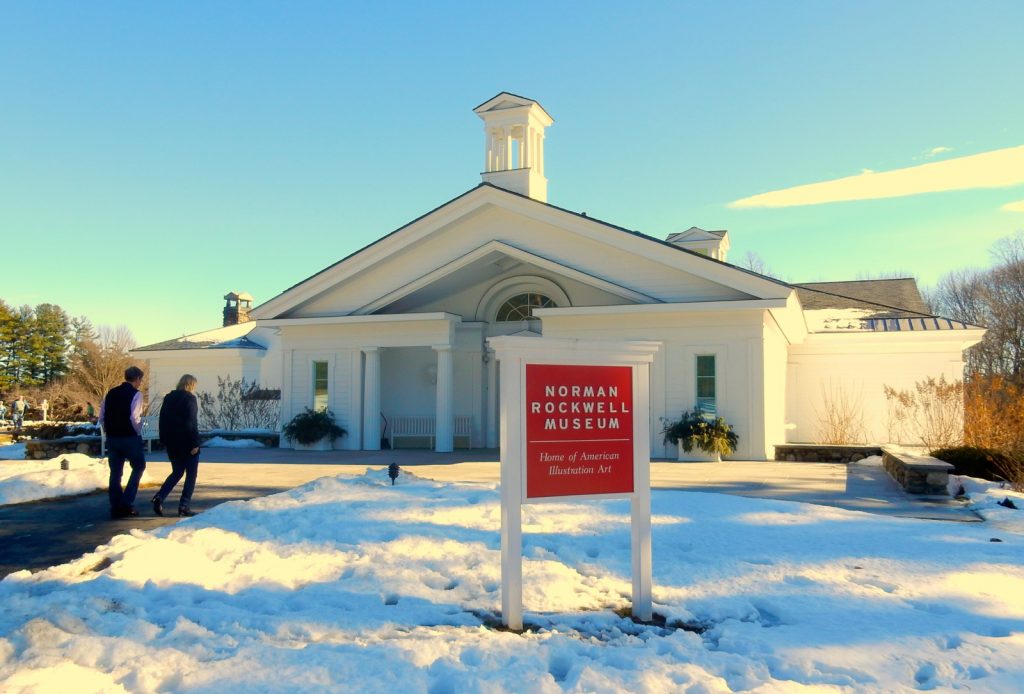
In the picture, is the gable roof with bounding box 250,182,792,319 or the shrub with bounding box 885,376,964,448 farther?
the gable roof with bounding box 250,182,792,319

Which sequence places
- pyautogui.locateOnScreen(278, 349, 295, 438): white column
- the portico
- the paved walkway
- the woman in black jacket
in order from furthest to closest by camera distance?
pyautogui.locateOnScreen(278, 349, 295, 438): white column → the portico → the woman in black jacket → the paved walkway

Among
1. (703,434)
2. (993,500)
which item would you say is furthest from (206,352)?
(993,500)

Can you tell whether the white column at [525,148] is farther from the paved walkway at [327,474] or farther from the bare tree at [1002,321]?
the bare tree at [1002,321]

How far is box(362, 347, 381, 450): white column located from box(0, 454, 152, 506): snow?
8.02 metres

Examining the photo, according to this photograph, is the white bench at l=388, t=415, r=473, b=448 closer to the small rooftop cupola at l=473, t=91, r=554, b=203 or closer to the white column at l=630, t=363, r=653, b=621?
the small rooftop cupola at l=473, t=91, r=554, b=203

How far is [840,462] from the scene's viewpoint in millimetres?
16859

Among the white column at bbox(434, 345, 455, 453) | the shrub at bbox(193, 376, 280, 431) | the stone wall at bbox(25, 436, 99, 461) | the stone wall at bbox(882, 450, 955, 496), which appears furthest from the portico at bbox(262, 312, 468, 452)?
the stone wall at bbox(882, 450, 955, 496)

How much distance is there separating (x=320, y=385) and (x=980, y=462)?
14.6 metres

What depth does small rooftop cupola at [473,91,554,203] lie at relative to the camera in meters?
19.9

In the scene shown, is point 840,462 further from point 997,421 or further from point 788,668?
point 788,668

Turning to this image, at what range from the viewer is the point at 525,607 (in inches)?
221

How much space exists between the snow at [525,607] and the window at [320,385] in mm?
11988

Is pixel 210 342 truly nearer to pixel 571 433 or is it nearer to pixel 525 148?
pixel 525 148

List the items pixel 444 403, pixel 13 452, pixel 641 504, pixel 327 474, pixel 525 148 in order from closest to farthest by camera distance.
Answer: pixel 641 504 < pixel 327 474 < pixel 13 452 < pixel 444 403 < pixel 525 148
